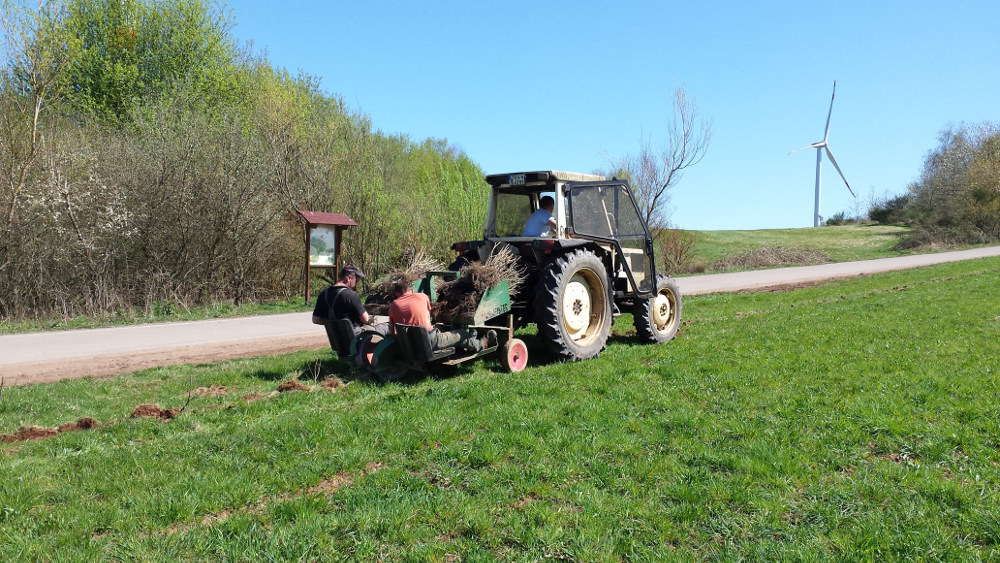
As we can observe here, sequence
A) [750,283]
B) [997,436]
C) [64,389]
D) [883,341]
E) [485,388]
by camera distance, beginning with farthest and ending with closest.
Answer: [750,283] → [883,341] → [64,389] → [485,388] → [997,436]

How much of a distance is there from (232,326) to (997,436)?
39.2ft

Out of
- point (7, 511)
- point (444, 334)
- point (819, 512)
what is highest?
point (444, 334)

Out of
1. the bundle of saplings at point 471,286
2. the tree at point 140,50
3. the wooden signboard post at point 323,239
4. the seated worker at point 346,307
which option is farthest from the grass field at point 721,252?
the tree at point 140,50

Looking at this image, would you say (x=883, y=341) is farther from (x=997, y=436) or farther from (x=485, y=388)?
(x=485, y=388)

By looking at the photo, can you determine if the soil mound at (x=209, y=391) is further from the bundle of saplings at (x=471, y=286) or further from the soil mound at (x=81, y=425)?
the bundle of saplings at (x=471, y=286)

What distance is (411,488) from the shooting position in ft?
13.6

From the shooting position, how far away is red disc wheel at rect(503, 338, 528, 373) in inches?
299

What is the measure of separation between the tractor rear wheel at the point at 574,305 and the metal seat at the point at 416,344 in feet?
4.91

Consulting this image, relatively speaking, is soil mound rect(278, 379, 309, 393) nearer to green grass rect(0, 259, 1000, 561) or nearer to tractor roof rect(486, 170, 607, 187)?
green grass rect(0, 259, 1000, 561)

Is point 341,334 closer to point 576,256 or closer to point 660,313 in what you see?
point 576,256

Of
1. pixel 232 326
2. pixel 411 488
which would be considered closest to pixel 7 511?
pixel 411 488

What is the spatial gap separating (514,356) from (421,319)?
1.36m

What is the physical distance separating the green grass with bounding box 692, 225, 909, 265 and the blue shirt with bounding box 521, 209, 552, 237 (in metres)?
29.9

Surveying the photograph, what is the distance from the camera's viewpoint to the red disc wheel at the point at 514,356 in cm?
758
